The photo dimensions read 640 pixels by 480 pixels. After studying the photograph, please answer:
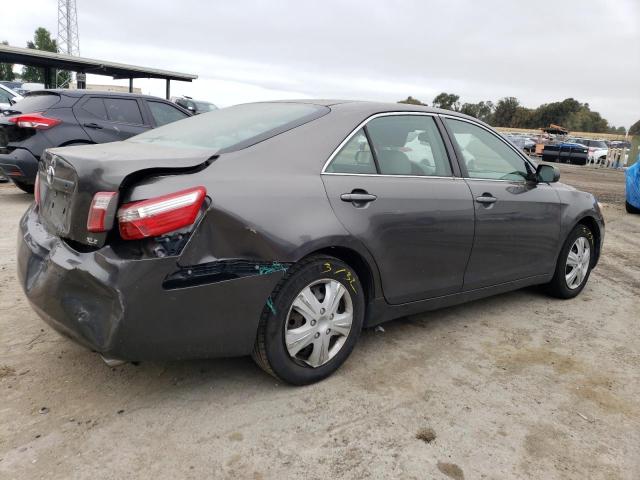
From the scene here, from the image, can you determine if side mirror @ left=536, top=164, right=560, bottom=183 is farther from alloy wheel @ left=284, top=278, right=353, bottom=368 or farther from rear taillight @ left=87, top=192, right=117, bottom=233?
rear taillight @ left=87, top=192, right=117, bottom=233

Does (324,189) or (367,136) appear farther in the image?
(367,136)

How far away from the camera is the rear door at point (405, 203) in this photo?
2906 mm

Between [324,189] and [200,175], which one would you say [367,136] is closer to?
[324,189]

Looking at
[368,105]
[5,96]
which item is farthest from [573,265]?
[5,96]

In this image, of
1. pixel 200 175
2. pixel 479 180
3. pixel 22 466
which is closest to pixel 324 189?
pixel 200 175

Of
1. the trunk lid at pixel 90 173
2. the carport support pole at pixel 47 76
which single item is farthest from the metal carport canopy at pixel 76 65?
the trunk lid at pixel 90 173

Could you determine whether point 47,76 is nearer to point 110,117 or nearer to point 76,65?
point 76,65

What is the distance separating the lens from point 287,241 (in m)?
2.54

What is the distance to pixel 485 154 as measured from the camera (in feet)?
12.8

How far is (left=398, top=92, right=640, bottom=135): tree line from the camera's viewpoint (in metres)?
90.8

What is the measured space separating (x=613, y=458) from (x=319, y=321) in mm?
1478

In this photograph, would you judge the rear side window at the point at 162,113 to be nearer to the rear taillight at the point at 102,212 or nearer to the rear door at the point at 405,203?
the rear door at the point at 405,203

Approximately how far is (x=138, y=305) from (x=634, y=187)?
10.7 meters

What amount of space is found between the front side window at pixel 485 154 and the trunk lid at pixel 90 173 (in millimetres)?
1889
